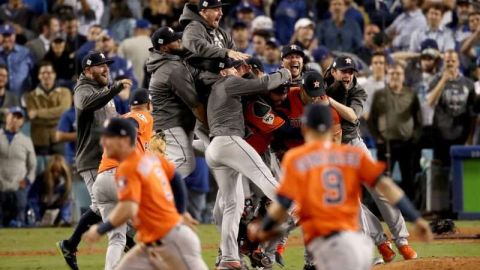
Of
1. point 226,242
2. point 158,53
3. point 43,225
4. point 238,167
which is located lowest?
point 43,225

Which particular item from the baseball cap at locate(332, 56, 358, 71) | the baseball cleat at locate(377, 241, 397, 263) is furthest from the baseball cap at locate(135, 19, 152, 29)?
the baseball cleat at locate(377, 241, 397, 263)

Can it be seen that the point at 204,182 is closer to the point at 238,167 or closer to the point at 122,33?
the point at 122,33

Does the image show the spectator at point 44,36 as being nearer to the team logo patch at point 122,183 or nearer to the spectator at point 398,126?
the spectator at point 398,126

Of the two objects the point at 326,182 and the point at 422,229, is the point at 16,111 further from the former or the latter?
the point at 422,229

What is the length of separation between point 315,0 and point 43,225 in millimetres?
6316

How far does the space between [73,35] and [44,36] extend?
67 cm

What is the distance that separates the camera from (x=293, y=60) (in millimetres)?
10930

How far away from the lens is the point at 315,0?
1905 centimetres

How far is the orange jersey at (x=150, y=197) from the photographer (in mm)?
7379

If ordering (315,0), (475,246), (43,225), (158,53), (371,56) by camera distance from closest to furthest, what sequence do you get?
1. (158,53)
2. (475,246)
3. (43,225)
4. (371,56)
5. (315,0)

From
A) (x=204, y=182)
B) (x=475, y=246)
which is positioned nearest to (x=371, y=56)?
(x=204, y=182)

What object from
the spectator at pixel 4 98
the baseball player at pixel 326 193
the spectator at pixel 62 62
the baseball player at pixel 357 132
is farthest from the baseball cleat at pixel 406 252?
the spectator at pixel 62 62

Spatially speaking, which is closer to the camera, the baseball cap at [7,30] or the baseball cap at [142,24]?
the baseball cap at [7,30]

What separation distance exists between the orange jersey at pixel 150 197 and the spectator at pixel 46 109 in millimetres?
9286
